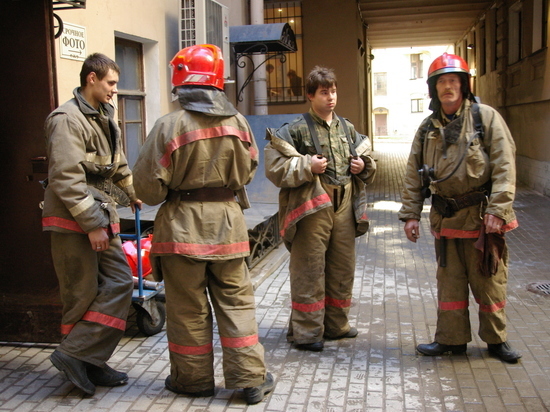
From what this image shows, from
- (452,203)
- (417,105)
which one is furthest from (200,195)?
(417,105)

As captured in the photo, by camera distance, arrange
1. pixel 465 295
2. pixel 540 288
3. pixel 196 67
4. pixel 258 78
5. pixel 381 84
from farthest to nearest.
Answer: pixel 381 84 < pixel 258 78 < pixel 540 288 < pixel 465 295 < pixel 196 67

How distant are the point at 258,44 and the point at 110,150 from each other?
18.1 feet

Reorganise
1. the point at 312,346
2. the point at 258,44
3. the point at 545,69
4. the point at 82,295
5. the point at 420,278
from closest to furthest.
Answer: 1. the point at 82,295
2. the point at 312,346
3. the point at 420,278
4. the point at 258,44
5. the point at 545,69

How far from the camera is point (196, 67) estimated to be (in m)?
3.54

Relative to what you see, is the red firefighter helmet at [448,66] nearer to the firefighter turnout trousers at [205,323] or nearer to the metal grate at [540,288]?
the firefighter turnout trousers at [205,323]

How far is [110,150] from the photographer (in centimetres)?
400

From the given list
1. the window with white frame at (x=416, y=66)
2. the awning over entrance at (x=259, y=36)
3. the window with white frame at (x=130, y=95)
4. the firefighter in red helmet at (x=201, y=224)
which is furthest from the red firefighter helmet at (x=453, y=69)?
the window with white frame at (x=416, y=66)

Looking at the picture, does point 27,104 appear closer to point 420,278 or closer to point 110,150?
point 110,150

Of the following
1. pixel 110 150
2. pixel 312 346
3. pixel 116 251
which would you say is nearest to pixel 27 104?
pixel 110 150

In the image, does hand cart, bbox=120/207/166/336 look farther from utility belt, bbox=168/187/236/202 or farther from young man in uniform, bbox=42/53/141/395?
utility belt, bbox=168/187/236/202

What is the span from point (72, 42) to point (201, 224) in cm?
305

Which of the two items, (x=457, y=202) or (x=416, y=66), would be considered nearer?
(x=457, y=202)

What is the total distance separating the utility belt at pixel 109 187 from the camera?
3.86m

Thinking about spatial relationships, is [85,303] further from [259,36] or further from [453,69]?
[259,36]
